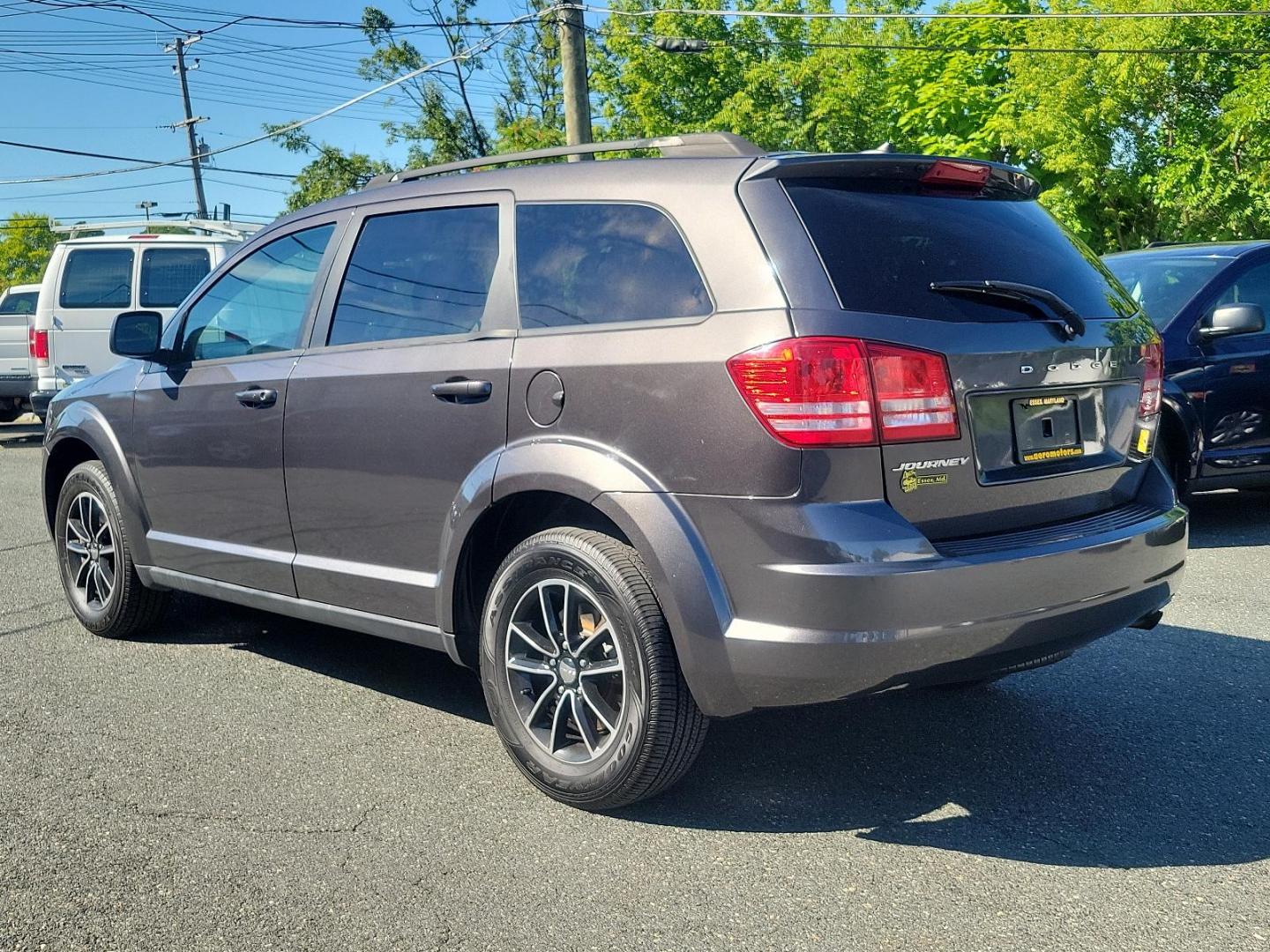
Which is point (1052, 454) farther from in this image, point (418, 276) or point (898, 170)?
point (418, 276)

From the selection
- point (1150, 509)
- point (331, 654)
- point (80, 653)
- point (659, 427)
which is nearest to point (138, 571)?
point (80, 653)

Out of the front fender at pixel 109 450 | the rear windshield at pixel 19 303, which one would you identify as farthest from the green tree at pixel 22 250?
the front fender at pixel 109 450

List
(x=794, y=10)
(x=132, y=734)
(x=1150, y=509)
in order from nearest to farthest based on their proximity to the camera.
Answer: (x=1150, y=509)
(x=132, y=734)
(x=794, y=10)

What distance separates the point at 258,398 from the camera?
4574 mm

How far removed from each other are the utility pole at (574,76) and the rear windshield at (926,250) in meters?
13.4

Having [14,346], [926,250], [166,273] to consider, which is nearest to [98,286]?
[166,273]

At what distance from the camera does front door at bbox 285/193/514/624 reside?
3869 mm

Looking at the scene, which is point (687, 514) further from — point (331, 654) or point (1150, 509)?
point (331, 654)

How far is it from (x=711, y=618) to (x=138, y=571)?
311cm

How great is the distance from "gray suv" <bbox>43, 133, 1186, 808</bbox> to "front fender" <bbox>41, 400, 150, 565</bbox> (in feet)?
3.24

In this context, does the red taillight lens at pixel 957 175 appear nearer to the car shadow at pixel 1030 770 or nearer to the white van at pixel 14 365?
the car shadow at pixel 1030 770

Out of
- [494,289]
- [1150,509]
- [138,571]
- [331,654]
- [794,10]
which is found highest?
[794,10]

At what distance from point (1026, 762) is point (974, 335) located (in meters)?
1.43

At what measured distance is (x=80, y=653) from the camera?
213 inches
